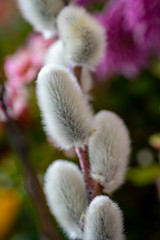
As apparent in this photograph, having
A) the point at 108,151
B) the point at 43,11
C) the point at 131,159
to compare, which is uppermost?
the point at 43,11

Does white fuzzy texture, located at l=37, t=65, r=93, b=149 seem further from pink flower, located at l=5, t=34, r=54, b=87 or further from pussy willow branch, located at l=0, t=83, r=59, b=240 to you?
pink flower, located at l=5, t=34, r=54, b=87

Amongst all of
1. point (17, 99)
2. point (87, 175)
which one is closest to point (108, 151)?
point (87, 175)

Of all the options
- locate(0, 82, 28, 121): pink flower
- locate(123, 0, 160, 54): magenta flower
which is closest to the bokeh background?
locate(0, 82, 28, 121): pink flower

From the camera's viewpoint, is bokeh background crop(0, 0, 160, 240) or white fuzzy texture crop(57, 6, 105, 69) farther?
bokeh background crop(0, 0, 160, 240)

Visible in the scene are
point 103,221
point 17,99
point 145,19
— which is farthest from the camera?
point 17,99

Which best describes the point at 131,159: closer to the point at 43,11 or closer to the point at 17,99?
the point at 17,99

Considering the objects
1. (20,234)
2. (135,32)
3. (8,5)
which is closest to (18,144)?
(135,32)

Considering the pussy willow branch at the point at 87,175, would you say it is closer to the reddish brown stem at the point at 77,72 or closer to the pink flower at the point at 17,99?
the reddish brown stem at the point at 77,72

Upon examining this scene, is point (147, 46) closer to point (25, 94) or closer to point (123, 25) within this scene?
point (123, 25)
